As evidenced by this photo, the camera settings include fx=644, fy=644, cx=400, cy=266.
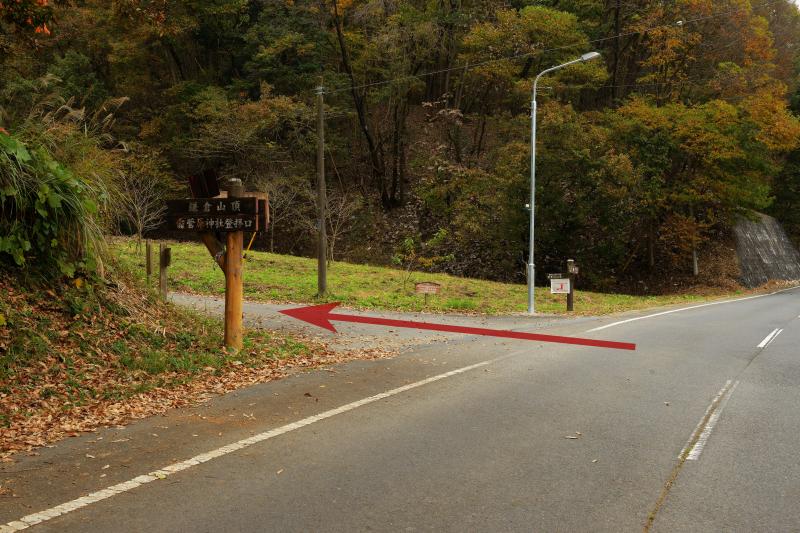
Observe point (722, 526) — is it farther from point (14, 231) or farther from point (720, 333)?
point (720, 333)

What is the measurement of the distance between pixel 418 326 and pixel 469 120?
111 feet

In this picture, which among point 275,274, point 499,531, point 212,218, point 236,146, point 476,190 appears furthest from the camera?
point 236,146

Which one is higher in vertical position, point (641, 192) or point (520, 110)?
point (520, 110)

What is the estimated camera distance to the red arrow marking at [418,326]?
12.5 metres

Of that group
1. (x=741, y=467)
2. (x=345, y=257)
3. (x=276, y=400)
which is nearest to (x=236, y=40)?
(x=345, y=257)

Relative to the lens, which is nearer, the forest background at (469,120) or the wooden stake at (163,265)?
the wooden stake at (163,265)

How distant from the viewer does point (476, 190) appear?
35.9 meters

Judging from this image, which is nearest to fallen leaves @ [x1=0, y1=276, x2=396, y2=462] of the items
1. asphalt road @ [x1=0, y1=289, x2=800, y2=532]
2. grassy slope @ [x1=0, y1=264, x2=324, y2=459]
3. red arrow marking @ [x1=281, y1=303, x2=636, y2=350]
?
grassy slope @ [x1=0, y1=264, x2=324, y2=459]

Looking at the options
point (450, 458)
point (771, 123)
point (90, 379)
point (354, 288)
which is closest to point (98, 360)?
point (90, 379)

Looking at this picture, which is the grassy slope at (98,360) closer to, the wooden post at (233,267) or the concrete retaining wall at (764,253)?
the wooden post at (233,267)

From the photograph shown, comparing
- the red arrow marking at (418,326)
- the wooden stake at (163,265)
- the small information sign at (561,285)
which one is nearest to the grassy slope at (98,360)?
the wooden stake at (163,265)

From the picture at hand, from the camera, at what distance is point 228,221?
30.3 feet

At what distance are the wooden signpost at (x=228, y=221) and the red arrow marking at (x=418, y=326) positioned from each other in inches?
176

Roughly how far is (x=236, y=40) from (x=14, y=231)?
40630 millimetres
